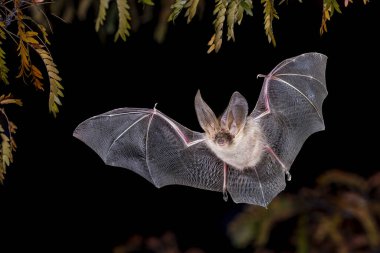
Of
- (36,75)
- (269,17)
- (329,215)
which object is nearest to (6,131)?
(36,75)

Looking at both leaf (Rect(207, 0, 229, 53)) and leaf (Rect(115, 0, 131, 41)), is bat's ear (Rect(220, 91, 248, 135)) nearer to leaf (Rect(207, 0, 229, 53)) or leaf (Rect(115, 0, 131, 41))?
leaf (Rect(207, 0, 229, 53))

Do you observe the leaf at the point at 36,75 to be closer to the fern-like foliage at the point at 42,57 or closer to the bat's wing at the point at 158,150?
the fern-like foliage at the point at 42,57

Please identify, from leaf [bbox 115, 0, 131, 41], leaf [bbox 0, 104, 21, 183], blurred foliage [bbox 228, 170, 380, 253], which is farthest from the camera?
blurred foliage [bbox 228, 170, 380, 253]

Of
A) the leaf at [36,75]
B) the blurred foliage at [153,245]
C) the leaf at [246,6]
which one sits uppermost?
the leaf at [246,6]

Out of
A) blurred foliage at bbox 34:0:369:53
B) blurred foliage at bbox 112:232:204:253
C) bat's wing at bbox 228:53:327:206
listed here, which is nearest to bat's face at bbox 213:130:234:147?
bat's wing at bbox 228:53:327:206

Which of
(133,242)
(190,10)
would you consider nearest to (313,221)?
(133,242)

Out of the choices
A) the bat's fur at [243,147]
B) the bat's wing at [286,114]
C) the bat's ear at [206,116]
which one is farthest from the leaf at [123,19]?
the bat's wing at [286,114]
